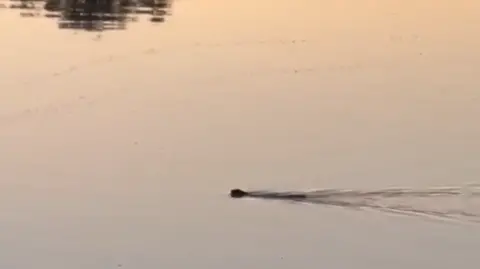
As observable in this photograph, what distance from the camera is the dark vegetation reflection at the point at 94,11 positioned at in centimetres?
1198

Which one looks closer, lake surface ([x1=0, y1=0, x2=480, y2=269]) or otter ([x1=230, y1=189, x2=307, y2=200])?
lake surface ([x1=0, y1=0, x2=480, y2=269])

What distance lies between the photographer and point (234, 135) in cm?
840

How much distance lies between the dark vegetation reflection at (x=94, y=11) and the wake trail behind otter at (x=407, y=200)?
507cm

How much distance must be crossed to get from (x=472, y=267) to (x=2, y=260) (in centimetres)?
309

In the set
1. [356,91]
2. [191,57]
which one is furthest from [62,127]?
[356,91]

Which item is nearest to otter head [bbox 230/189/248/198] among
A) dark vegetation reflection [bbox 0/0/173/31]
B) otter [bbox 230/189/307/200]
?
otter [bbox 230/189/307/200]

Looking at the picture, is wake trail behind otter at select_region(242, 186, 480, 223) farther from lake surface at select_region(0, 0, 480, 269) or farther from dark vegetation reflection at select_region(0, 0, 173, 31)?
dark vegetation reflection at select_region(0, 0, 173, 31)

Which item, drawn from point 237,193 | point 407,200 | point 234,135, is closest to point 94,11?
point 234,135

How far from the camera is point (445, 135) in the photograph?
8.32m

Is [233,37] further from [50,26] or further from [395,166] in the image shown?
[395,166]

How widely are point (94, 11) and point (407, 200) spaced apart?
Answer: 6792 millimetres

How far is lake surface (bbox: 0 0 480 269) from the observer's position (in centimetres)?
682

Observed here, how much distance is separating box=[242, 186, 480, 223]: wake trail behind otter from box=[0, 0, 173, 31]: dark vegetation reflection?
507cm

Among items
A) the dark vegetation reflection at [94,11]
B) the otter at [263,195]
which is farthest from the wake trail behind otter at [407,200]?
the dark vegetation reflection at [94,11]
